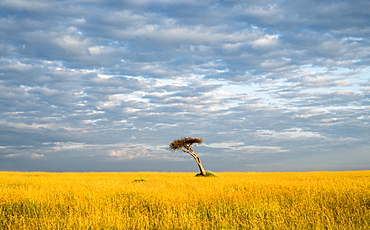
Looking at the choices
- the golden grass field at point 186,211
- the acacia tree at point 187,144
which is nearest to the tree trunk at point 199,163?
the acacia tree at point 187,144

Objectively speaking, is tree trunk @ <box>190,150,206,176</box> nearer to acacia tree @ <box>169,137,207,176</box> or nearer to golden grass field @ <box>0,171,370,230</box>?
acacia tree @ <box>169,137,207,176</box>

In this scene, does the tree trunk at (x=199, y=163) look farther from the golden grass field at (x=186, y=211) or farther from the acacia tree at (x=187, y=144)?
the golden grass field at (x=186, y=211)

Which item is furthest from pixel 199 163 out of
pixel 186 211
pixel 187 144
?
pixel 186 211

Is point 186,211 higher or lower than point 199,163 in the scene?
lower

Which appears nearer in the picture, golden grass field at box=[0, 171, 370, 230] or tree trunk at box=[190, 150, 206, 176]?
golden grass field at box=[0, 171, 370, 230]

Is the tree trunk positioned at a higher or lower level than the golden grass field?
higher

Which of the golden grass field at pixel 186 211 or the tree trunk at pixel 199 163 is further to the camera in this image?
the tree trunk at pixel 199 163

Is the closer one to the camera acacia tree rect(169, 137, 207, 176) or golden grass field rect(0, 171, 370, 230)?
golden grass field rect(0, 171, 370, 230)

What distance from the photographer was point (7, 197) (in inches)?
632

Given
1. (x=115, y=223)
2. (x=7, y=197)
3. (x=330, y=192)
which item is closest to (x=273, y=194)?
(x=330, y=192)

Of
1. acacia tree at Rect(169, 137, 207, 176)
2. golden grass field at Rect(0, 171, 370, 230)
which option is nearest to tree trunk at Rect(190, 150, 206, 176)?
acacia tree at Rect(169, 137, 207, 176)

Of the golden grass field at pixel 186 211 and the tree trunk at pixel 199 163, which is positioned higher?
the tree trunk at pixel 199 163

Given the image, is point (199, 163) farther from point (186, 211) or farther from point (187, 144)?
point (186, 211)

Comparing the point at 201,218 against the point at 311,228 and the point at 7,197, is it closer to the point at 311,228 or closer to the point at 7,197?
the point at 311,228
